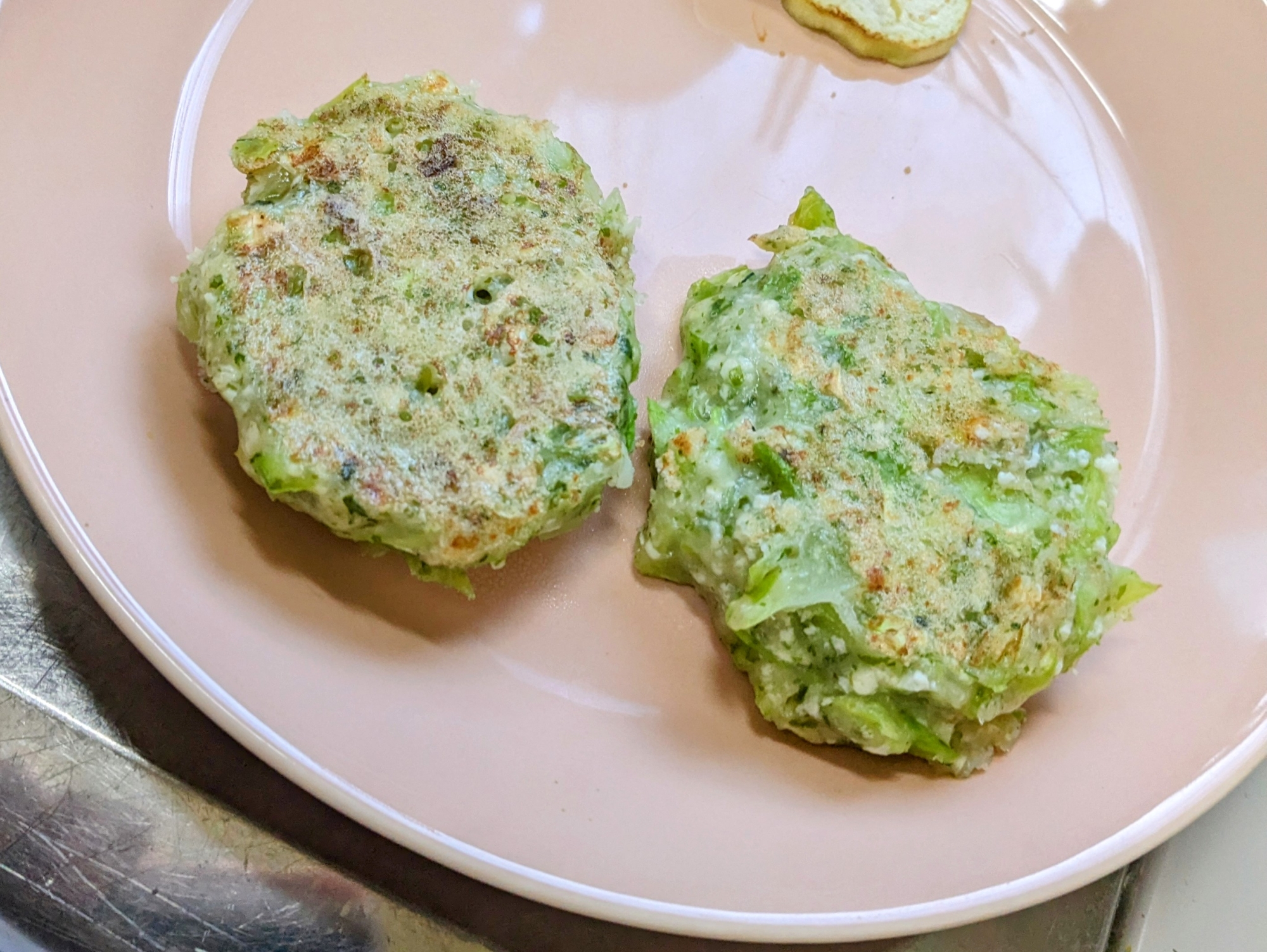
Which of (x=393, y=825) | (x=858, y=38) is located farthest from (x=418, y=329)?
(x=858, y=38)

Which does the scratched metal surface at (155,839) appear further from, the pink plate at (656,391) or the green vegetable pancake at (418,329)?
the green vegetable pancake at (418,329)

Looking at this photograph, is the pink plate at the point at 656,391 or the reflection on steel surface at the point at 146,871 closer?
the pink plate at the point at 656,391

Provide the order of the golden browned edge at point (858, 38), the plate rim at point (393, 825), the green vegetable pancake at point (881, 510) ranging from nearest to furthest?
the plate rim at point (393, 825)
the green vegetable pancake at point (881, 510)
the golden browned edge at point (858, 38)

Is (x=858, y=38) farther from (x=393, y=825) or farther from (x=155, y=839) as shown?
(x=155, y=839)

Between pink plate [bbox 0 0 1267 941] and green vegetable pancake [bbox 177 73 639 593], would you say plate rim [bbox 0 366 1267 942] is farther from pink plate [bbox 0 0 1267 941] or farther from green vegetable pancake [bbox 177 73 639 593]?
green vegetable pancake [bbox 177 73 639 593]

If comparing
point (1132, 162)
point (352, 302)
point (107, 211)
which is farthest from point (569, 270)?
point (1132, 162)

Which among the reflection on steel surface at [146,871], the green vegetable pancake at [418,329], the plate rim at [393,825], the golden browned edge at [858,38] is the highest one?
the golden browned edge at [858,38]

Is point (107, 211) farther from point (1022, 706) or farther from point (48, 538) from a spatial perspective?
point (1022, 706)

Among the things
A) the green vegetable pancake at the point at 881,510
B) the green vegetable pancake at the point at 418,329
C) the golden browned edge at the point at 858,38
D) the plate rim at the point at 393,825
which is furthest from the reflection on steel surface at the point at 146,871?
the golden browned edge at the point at 858,38
